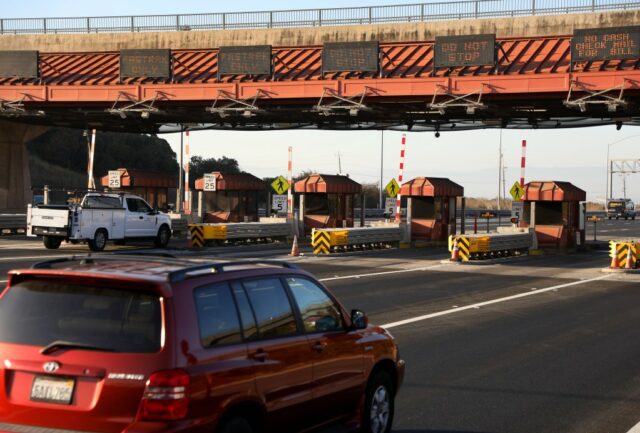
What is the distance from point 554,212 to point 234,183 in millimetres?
15794

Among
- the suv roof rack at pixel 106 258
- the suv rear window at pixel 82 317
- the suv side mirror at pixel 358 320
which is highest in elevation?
the suv roof rack at pixel 106 258

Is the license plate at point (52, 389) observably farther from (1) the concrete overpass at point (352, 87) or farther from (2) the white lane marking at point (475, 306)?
(1) the concrete overpass at point (352, 87)

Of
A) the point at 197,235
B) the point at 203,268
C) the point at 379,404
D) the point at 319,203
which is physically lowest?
the point at 379,404

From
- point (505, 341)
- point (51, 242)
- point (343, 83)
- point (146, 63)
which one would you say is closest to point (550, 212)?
point (343, 83)

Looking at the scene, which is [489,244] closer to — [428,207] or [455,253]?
[455,253]

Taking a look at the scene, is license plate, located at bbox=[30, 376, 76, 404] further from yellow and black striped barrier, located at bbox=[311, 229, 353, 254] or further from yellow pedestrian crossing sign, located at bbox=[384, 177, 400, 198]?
yellow pedestrian crossing sign, located at bbox=[384, 177, 400, 198]

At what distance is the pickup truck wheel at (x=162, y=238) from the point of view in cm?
3456

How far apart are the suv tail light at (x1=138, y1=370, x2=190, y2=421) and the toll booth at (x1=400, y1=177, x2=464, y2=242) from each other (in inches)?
1304

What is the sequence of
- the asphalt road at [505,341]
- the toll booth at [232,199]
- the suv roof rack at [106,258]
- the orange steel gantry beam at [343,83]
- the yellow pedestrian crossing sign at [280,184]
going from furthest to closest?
1. the yellow pedestrian crossing sign at [280,184]
2. the toll booth at [232,199]
3. the orange steel gantry beam at [343,83]
4. the asphalt road at [505,341]
5. the suv roof rack at [106,258]

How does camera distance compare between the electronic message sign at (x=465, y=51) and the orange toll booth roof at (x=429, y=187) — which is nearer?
the electronic message sign at (x=465, y=51)

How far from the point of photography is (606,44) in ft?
91.7

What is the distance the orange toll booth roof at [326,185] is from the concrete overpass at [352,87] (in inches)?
94.2

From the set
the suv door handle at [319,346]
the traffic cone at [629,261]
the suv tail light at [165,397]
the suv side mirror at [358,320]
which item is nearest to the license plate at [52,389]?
the suv tail light at [165,397]

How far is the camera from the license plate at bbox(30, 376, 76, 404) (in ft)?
16.3
